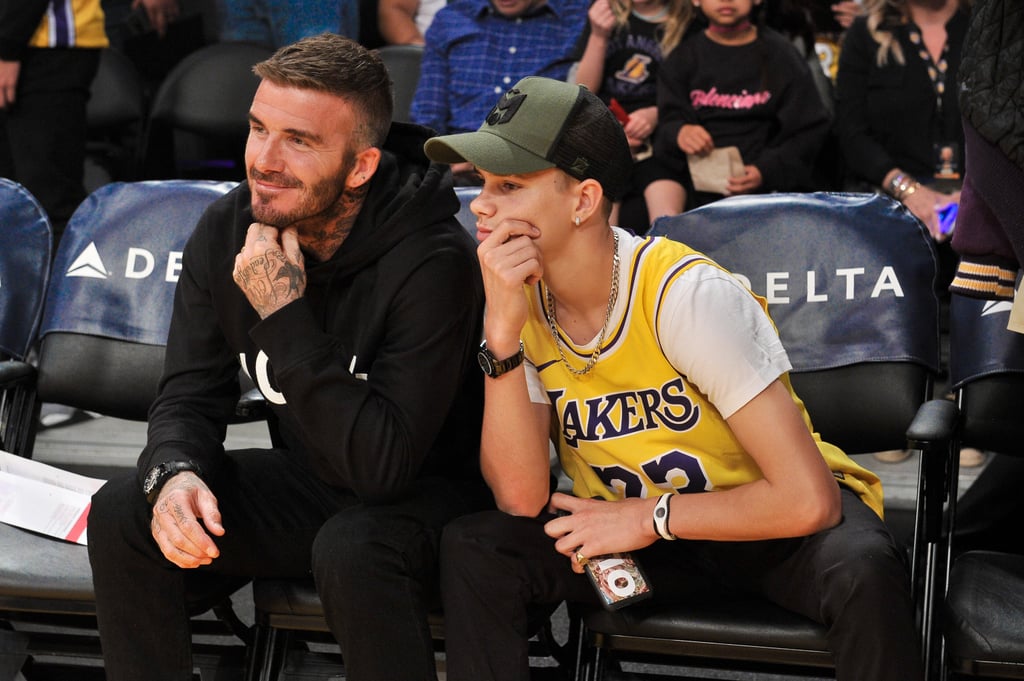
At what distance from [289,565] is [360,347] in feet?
1.34

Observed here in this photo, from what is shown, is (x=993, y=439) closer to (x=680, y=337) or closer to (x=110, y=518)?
(x=680, y=337)

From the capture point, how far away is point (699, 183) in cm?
409

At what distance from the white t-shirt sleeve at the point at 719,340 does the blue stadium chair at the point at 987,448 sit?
512 millimetres

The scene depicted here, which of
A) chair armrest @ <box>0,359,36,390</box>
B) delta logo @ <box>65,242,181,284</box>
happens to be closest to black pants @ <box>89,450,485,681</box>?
chair armrest @ <box>0,359,36,390</box>

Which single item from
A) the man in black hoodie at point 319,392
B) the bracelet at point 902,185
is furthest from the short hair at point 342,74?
the bracelet at point 902,185

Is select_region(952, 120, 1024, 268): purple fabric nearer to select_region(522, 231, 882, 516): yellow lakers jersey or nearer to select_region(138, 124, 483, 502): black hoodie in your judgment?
select_region(522, 231, 882, 516): yellow lakers jersey

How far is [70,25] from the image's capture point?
4.55 meters

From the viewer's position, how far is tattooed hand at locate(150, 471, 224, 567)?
84.2 inches

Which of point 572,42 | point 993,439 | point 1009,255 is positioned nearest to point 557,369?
point 1009,255

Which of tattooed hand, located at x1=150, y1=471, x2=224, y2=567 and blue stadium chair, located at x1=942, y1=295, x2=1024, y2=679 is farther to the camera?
tattooed hand, located at x1=150, y1=471, x2=224, y2=567

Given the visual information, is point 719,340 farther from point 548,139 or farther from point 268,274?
point 268,274

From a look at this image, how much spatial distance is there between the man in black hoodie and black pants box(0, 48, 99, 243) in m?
2.32

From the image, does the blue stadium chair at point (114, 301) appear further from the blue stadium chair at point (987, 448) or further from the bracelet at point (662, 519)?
the blue stadium chair at point (987, 448)

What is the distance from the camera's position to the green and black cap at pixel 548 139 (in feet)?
7.04
